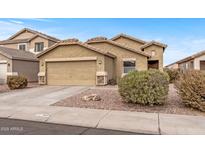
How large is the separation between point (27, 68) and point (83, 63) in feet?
30.8

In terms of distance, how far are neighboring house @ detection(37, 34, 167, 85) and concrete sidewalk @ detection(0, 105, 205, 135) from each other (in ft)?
32.0

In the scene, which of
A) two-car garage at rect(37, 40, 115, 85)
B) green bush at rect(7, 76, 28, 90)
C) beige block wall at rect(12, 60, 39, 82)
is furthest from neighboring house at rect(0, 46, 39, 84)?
green bush at rect(7, 76, 28, 90)

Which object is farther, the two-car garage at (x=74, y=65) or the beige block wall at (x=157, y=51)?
the beige block wall at (x=157, y=51)

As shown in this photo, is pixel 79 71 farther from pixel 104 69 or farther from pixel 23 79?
pixel 23 79

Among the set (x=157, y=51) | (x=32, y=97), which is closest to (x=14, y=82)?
(x=32, y=97)

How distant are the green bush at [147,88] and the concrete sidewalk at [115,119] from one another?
1065 mm

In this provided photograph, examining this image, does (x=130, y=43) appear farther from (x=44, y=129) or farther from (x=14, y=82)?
(x=44, y=129)

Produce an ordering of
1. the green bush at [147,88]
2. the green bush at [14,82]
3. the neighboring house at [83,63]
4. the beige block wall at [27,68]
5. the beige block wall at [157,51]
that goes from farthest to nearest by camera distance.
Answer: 1. the beige block wall at [157,51]
2. the beige block wall at [27,68]
3. the neighboring house at [83,63]
4. the green bush at [14,82]
5. the green bush at [147,88]

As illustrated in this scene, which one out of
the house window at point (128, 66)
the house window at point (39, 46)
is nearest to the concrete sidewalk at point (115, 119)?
the house window at point (128, 66)

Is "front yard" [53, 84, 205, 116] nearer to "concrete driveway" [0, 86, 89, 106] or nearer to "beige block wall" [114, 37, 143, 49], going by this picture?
"concrete driveway" [0, 86, 89, 106]

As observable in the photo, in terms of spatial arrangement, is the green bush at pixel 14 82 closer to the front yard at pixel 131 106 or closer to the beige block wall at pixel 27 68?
the beige block wall at pixel 27 68

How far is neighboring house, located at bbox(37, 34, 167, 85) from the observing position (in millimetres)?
18703

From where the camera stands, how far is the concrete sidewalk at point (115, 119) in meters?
6.41

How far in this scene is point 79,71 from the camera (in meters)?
19.3
